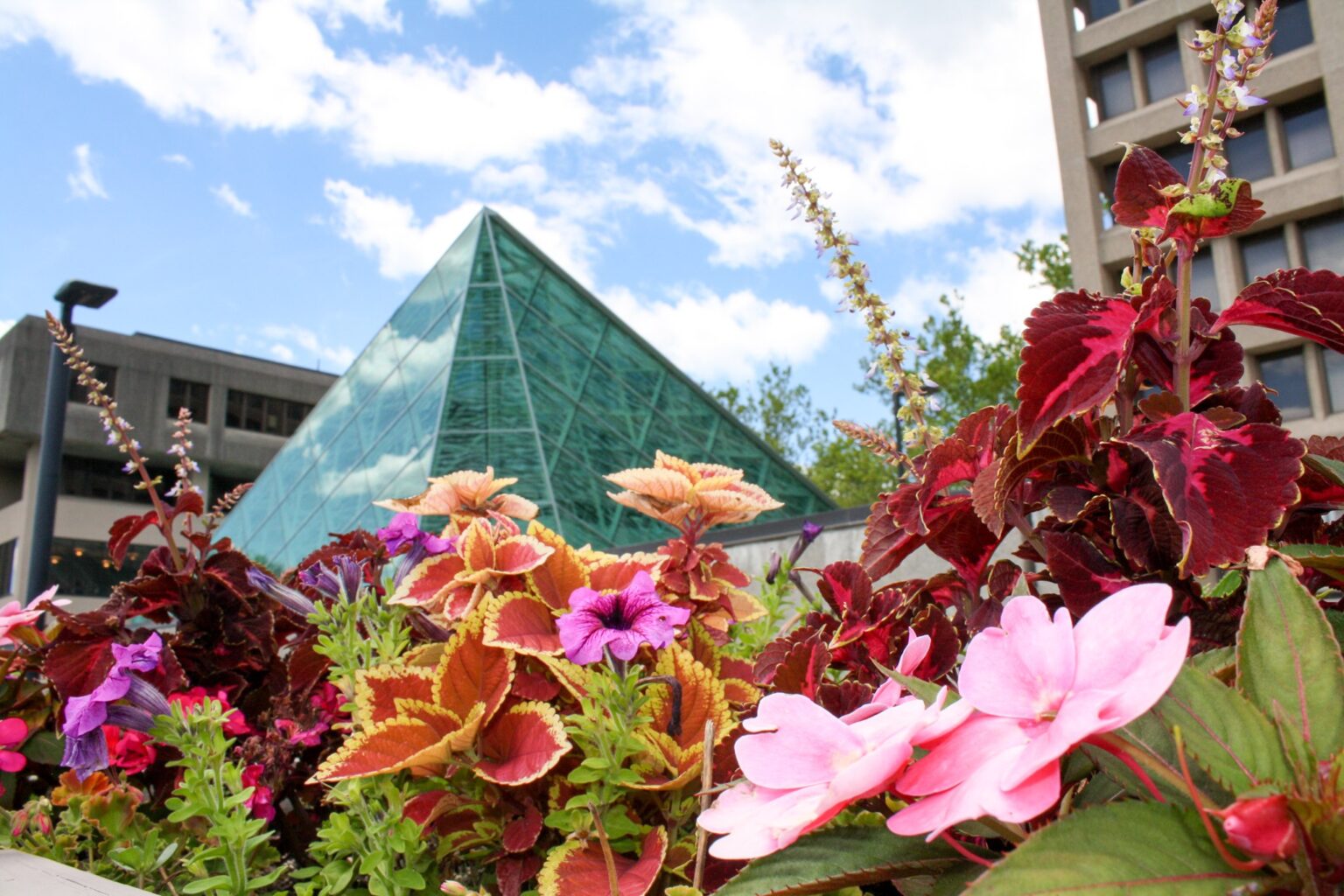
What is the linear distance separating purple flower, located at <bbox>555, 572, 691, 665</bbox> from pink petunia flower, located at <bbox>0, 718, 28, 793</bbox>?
1.25 meters

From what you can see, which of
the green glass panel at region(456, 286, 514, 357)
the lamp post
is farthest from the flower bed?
the lamp post

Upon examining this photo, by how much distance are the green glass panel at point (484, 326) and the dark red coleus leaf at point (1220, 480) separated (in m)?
7.09

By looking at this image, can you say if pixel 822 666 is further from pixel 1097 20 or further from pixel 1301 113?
pixel 1097 20

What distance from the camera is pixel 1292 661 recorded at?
1.72 ft

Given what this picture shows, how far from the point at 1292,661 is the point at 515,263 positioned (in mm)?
8444

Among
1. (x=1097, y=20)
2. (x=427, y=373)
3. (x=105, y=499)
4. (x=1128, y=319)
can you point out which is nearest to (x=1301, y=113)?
(x=1097, y=20)

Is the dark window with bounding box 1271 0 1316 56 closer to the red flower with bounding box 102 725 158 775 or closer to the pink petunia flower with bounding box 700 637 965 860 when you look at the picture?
the red flower with bounding box 102 725 158 775

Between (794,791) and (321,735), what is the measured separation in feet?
4.56

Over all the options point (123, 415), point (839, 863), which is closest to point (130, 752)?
point (839, 863)

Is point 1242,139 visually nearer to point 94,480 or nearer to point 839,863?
point 839,863

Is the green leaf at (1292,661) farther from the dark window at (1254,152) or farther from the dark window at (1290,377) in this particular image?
the dark window at (1254,152)

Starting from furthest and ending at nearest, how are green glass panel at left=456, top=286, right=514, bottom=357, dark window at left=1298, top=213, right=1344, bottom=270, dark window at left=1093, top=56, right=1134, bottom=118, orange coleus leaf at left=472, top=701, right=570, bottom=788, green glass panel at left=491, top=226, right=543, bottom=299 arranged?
1. dark window at left=1093, top=56, right=1134, bottom=118
2. dark window at left=1298, top=213, right=1344, bottom=270
3. green glass panel at left=491, top=226, right=543, bottom=299
4. green glass panel at left=456, top=286, right=514, bottom=357
5. orange coleus leaf at left=472, top=701, right=570, bottom=788

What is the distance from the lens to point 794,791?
1.72 ft

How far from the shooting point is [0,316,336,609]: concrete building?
1286 inches
